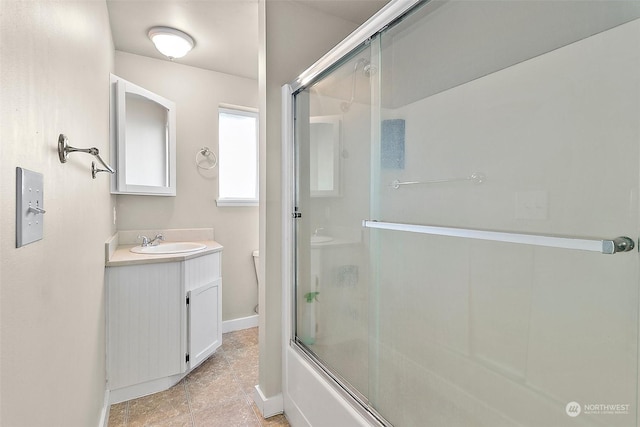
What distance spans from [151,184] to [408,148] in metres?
2.15

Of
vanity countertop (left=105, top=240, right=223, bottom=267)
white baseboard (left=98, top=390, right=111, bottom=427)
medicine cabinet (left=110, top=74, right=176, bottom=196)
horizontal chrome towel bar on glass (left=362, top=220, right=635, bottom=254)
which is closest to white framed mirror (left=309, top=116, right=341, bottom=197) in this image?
horizontal chrome towel bar on glass (left=362, top=220, right=635, bottom=254)

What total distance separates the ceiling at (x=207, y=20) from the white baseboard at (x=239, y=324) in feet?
7.89

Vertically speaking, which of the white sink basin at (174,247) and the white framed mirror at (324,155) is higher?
the white framed mirror at (324,155)

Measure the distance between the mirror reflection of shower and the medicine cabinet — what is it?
5.56ft

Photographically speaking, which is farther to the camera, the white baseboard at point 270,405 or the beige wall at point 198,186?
the beige wall at point 198,186

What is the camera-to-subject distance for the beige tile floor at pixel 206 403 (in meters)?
1.83

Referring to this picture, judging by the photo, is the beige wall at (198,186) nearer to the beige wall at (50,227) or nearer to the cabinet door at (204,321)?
the cabinet door at (204,321)

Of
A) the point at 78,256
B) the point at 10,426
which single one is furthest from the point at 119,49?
the point at 10,426

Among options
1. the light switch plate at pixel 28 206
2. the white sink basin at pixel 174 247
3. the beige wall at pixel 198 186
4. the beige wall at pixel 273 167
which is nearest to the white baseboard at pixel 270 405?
the beige wall at pixel 273 167

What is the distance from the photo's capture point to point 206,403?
199cm

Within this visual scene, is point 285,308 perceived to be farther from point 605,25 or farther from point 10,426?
point 605,25

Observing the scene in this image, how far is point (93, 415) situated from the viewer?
57.1 inches

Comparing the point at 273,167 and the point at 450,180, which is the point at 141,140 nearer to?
the point at 273,167

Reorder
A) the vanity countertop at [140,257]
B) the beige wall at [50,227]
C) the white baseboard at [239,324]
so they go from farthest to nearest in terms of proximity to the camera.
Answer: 1. the white baseboard at [239,324]
2. the vanity countertop at [140,257]
3. the beige wall at [50,227]
